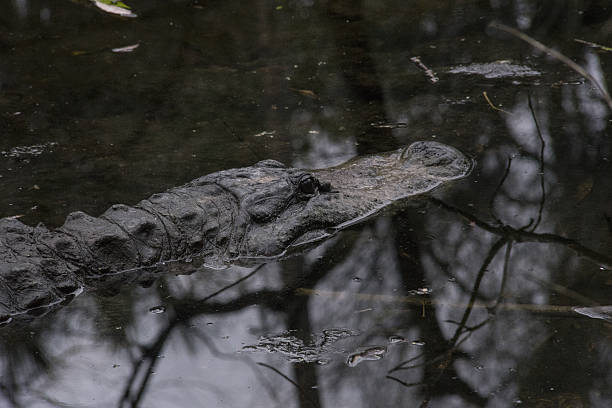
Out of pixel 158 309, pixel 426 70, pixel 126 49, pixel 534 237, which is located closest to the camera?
pixel 158 309

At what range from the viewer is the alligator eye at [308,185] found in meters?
4.46

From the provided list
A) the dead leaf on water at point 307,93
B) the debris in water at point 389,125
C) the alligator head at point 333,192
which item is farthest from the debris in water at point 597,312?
the dead leaf on water at point 307,93

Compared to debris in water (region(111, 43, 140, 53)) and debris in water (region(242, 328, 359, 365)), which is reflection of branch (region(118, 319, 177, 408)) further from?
debris in water (region(111, 43, 140, 53))

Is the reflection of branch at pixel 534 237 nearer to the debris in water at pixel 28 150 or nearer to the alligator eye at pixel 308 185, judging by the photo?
the alligator eye at pixel 308 185

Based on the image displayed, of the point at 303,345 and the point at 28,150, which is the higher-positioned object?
the point at 303,345

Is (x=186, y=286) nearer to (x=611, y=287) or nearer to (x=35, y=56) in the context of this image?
(x=611, y=287)

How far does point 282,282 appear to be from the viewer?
13.3 ft

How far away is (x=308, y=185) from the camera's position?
14.7 feet

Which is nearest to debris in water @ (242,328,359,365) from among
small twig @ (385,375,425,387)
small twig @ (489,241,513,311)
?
small twig @ (385,375,425,387)

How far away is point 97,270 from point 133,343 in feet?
2.20

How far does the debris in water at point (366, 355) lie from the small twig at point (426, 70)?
3554 millimetres

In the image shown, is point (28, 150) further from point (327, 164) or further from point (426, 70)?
point (426, 70)

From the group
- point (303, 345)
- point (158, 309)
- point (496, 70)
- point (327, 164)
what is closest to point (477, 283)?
point (303, 345)

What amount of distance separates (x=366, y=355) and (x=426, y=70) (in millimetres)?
3916
